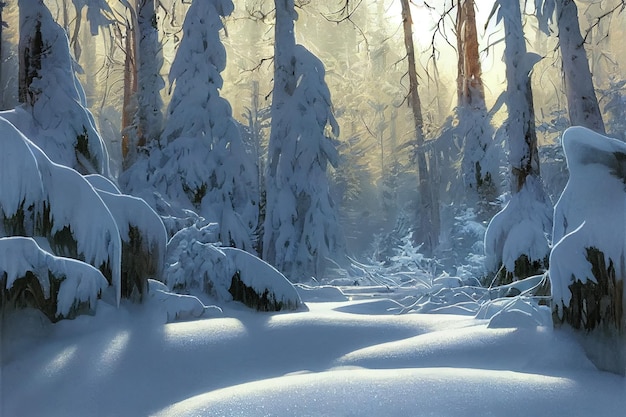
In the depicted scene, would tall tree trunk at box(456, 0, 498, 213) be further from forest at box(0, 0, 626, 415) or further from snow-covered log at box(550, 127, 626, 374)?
snow-covered log at box(550, 127, 626, 374)

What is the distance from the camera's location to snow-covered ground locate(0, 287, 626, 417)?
2964 mm

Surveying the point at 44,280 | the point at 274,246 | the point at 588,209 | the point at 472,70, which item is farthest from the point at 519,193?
the point at 44,280

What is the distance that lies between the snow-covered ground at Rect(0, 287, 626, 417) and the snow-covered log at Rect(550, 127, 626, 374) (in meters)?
0.15

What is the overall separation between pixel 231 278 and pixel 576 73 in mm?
5011

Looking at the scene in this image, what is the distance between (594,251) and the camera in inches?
148

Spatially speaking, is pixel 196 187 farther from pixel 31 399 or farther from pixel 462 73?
pixel 31 399

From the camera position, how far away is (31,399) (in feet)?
10.8

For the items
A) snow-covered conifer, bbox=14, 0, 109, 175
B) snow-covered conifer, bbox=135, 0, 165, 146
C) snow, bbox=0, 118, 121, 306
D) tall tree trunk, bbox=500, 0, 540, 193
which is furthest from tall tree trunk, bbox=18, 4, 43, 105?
tall tree trunk, bbox=500, 0, 540, 193

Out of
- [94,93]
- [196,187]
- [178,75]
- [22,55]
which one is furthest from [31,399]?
[94,93]

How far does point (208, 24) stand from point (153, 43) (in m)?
1.36

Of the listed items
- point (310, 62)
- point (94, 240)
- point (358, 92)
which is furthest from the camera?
point (358, 92)

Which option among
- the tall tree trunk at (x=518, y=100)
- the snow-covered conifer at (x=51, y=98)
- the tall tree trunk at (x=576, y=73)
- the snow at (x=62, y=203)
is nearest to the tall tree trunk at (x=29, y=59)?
the snow-covered conifer at (x=51, y=98)

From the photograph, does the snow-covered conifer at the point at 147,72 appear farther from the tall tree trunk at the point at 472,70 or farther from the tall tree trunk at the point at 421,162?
the tall tree trunk at the point at 421,162

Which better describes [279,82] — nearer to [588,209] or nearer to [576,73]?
[576,73]
